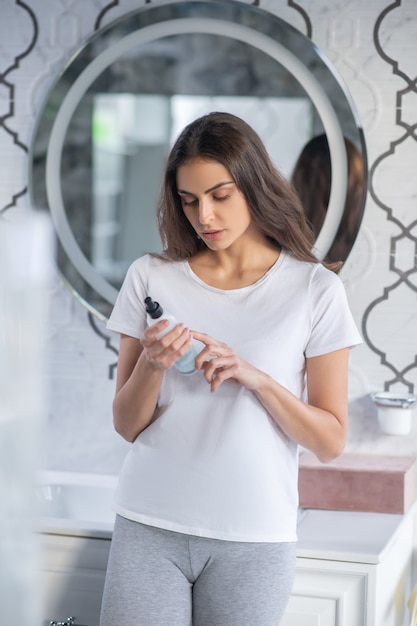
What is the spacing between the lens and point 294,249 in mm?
1362

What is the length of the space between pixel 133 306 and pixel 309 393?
307mm

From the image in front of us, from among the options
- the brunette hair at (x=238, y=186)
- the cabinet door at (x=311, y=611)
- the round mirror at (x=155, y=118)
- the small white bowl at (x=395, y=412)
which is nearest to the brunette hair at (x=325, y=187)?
the round mirror at (x=155, y=118)

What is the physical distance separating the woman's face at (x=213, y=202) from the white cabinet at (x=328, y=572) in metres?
0.59

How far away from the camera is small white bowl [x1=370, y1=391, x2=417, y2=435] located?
1.89 meters

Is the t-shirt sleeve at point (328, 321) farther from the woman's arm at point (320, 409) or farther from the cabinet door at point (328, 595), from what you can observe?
the cabinet door at point (328, 595)

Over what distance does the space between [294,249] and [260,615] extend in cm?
55

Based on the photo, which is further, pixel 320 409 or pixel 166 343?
pixel 320 409

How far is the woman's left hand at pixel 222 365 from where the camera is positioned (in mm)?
1178

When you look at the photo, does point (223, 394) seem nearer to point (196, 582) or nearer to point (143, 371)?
point (143, 371)

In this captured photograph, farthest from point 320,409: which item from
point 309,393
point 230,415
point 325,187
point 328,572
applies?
point 325,187

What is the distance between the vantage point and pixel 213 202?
1299 millimetres

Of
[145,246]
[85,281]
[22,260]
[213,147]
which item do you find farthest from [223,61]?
[22,260]

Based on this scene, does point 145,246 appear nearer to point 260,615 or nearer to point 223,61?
point 223,61

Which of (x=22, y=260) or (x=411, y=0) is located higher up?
(x=411, y=0)
